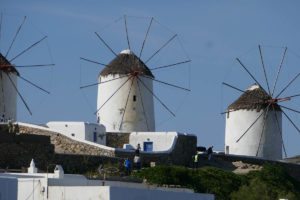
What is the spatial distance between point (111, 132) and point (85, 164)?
907cm

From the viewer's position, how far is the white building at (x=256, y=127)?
48.2 m

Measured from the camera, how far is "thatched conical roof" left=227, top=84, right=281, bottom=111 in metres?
48.3

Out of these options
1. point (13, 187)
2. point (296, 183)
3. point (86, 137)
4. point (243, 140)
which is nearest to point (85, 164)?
point (86, 137)

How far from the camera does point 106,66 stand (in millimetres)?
47000

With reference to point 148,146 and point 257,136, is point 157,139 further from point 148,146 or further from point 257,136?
point 257,136

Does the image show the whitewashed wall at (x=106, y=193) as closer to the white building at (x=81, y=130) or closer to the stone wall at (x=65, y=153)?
the stone wall at (x=65, y=153)

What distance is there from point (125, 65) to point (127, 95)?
123 cm

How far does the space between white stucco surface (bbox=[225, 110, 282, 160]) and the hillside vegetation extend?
33.1ft

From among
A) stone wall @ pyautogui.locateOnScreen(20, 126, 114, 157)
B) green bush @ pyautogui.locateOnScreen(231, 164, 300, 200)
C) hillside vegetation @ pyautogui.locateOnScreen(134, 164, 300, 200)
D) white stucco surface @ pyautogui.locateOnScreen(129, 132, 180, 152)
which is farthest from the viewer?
white stucco surface @ pyautogui.locateOnScreen(129, 132, 180, 152)

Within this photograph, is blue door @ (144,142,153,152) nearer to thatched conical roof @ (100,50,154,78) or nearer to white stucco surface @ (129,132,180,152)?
white stucco surface @ (129,132,180,152)

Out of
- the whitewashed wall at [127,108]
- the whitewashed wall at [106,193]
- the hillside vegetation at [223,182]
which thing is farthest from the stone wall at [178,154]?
the whitewashed wall at [106,193]

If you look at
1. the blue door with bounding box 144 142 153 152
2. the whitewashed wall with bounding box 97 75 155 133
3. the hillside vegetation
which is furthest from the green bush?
the whitewashed wall with bounding box 97 75 155 133

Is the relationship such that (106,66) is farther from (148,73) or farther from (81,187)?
(81,187)

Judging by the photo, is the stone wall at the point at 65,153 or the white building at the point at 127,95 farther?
the white building at the point at 127,95
